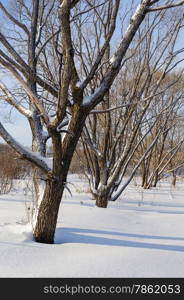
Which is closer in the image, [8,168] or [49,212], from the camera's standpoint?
[49,212]

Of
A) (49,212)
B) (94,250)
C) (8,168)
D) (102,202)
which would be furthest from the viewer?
(8,168)

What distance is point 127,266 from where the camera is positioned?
244cm

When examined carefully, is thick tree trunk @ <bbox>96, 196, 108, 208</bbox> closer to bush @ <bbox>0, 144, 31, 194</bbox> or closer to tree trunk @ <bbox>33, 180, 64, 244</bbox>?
tree trunk @ <bbox>33, 180, 64, 244</bbox>

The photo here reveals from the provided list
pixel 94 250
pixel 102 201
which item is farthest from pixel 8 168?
pixel 94 250

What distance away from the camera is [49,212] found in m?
3.11

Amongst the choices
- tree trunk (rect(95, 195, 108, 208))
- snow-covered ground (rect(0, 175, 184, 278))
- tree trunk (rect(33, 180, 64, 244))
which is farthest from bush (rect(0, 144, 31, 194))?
tree trunk (rect(33, 180, 64, 244))

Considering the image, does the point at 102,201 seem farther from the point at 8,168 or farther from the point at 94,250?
the point at 8,168

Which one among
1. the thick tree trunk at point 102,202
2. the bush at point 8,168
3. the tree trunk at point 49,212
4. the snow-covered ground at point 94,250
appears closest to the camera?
the snow-covered ground at point 94,250

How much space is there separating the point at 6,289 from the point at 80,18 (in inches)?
223

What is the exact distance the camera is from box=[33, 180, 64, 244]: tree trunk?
10.2ft

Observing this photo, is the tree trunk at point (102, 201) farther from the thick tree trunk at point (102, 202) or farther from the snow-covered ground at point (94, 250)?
the snow-covered ground at point (94, 250)

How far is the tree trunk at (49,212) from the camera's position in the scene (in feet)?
10.2

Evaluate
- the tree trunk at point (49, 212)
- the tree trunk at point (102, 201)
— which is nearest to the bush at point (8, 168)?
the tree trunk at point (102, 201)

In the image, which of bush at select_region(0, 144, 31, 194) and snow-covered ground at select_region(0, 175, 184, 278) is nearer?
snow-covered ground at select_region(0, 175, 184, 278)
